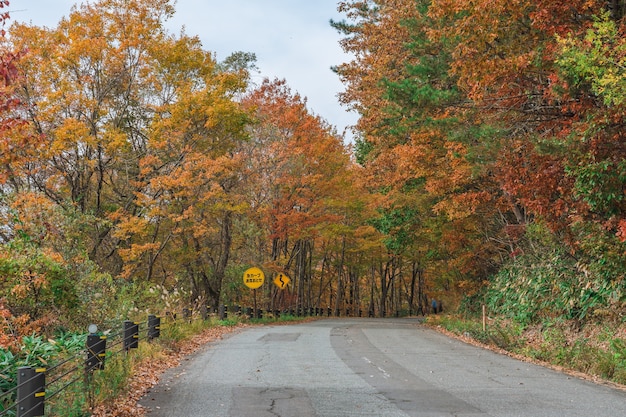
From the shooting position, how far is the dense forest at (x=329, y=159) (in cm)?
1283

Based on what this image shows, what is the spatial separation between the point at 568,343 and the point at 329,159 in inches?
801

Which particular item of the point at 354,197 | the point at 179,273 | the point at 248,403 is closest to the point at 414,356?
the point at 248,403

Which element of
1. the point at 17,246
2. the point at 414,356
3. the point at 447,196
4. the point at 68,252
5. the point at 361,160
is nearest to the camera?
the point at 17,246

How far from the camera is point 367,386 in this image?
1009 centimetres

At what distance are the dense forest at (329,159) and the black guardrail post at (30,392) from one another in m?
2.95

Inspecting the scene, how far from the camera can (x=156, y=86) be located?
2567 cm

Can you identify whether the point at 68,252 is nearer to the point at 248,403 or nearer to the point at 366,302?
the point at 248,403

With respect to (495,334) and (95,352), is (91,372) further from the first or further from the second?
(495,334)

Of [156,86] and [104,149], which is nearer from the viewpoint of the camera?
[104,149]

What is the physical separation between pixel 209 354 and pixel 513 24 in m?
11.0

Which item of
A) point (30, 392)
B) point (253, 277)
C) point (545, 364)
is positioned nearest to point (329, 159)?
point (253, 277)

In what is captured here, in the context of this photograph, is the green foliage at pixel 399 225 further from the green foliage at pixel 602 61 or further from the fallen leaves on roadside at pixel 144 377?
the green foliage at pixel 602 61

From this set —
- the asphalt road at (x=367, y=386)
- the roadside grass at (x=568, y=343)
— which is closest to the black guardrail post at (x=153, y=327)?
the asphalt road at (x=367, y=386)

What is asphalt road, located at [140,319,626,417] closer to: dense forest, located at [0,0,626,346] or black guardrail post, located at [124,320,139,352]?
black guardrail post, located at [124,320,139,352]
